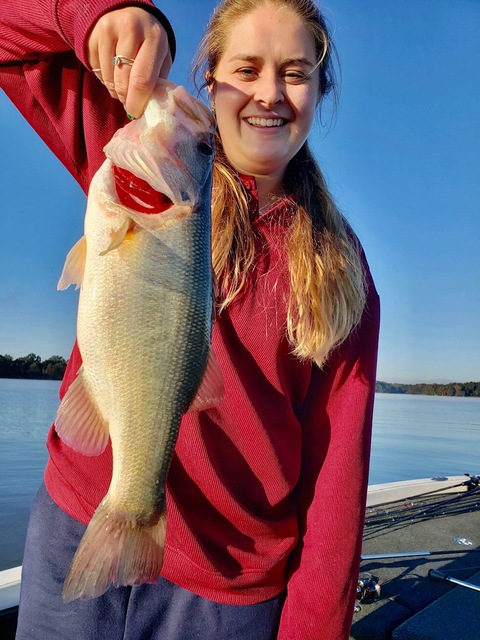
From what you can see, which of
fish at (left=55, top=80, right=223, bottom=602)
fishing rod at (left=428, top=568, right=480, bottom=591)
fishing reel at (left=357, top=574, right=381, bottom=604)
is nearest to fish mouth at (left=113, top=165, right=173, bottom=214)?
fish at (left=55, top=80, right=223, bottom=602)

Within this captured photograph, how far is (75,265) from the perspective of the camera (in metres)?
1.49

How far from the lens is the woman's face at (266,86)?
6.53 feet

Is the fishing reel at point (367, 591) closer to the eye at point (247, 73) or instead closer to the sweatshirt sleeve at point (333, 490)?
the sweatshirt sleeve at point (333, 490)

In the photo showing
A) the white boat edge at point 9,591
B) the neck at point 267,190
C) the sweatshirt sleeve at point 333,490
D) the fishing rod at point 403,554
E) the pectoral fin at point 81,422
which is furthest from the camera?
the fishing rod at point 403,554

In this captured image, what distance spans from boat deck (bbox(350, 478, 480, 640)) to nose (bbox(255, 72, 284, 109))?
268 cm

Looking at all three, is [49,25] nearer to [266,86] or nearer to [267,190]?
[266,86]

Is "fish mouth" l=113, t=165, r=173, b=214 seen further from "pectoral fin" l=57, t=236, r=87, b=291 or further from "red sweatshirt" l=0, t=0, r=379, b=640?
"red sweatshirt" l=0, t=0, r=379, b=640

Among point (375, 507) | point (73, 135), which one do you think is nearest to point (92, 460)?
point (73, 135)

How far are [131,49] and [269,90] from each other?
75 centimetres

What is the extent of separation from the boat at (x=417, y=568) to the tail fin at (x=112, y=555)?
6.37ft

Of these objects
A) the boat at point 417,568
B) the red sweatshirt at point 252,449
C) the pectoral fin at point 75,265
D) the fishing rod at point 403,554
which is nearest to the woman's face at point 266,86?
the red sweatshirt at point 252,449

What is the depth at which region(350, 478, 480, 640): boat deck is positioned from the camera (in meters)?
2.93

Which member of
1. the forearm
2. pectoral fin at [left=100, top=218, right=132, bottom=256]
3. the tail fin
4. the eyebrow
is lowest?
the tail fin

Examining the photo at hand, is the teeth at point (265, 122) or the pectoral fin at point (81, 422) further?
the teeth at point (265, 122)
